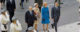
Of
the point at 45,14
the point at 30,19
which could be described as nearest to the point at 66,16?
the point at 45,14

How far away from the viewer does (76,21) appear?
1833 cm

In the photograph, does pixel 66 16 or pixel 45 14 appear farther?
pixel 66 16

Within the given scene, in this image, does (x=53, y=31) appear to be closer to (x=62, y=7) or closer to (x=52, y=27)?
(x=52, y=27)

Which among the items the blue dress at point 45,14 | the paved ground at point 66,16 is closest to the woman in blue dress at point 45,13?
the blue dress at point 45,14

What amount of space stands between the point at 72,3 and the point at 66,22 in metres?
6.54

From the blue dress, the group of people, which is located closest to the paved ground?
the group of people

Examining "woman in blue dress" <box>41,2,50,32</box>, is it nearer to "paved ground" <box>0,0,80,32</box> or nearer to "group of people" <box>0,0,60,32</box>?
"group of people" <box>0,0,60,32</box>

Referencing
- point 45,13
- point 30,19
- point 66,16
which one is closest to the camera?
point 30,19

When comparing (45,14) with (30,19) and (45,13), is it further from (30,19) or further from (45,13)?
(30,19)

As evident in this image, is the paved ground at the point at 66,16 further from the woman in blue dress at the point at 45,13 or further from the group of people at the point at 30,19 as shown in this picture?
the woman in blue dress at the point at 45,13

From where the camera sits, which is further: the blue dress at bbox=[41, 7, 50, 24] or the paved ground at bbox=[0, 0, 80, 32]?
the paved ground at bbox=[0, 0, 80, 32]

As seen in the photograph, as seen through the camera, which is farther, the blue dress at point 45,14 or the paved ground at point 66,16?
the paved ground at point 66,16

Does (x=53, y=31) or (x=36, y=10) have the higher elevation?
(x=36, y=10)

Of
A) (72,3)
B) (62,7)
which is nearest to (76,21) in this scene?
(62,7)
